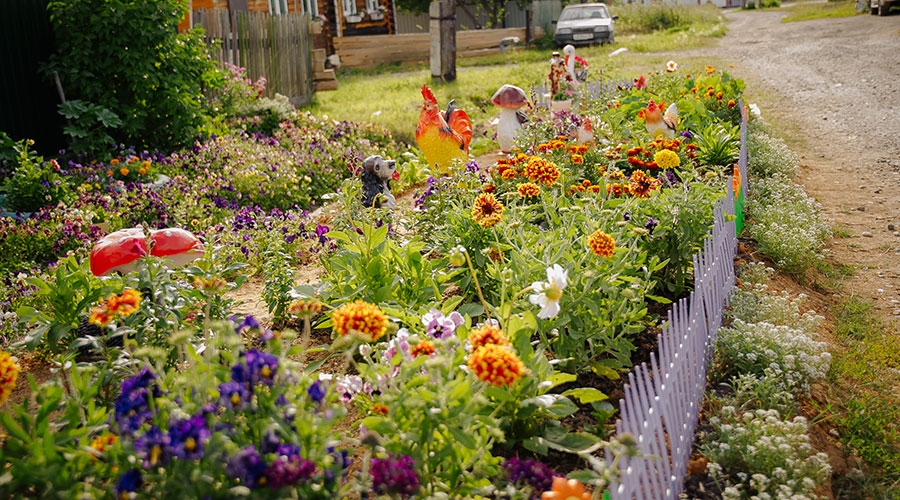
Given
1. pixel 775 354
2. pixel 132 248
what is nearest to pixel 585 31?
pixel 775 354

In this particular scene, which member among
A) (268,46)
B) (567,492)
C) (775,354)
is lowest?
(775,354)

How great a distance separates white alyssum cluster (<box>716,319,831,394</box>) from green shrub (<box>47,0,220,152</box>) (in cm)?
602

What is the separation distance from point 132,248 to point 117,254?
0.07 metres

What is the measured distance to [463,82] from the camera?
13.6 meters

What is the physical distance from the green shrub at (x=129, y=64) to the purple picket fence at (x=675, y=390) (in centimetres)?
572

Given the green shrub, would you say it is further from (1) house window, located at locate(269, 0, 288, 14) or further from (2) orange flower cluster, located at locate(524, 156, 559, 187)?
(1) house window, located at locate(269, 0, 288, 14)

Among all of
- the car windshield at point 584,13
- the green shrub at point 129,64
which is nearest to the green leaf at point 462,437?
the green shrub at point 129,64

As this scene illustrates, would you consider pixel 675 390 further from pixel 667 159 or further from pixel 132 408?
pixel 667 159

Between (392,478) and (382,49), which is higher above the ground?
(382,49)

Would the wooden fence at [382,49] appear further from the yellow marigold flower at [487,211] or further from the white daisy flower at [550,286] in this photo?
the white daisy flower at [550,286]

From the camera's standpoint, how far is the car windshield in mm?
21188

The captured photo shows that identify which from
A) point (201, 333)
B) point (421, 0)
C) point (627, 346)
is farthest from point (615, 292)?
point (421, 0)

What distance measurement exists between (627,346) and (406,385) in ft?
4.51

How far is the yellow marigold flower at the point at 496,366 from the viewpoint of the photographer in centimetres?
196
